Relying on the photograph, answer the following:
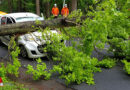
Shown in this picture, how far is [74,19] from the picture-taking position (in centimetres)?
638

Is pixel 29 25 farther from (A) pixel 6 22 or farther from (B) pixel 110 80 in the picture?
(A) pixel 6 22

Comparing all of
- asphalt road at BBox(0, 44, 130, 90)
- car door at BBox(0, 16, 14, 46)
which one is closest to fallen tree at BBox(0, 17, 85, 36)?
asphalt road at BBox(0, 44, 130, 90)

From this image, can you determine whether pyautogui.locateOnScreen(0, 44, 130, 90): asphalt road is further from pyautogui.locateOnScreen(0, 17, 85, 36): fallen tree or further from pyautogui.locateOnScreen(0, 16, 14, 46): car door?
pyautogui.locateOnScreen(0, 16, 14, 46): car door

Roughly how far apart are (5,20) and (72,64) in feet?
18.5

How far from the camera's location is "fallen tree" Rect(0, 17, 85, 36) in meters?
5.91

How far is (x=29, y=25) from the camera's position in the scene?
6164 mm

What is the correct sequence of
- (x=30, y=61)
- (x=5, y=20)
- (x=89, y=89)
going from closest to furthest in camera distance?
(x=89, y=89)
(x=30, y=61)
(x=5, y=20)

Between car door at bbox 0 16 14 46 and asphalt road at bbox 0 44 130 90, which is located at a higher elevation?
car door at bbox 0 16 14 46

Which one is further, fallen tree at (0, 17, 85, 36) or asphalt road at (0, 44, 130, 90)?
fallen tree at (0, 17, 85, 36)

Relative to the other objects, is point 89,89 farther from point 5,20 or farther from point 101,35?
point 5,20

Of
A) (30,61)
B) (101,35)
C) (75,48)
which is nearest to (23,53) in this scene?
(30,61)

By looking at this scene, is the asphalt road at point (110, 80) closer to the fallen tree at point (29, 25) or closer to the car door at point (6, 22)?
the fallen tree at point (29, 25)

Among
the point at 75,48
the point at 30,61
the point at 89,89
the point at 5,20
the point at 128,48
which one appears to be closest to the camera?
the point at 89,89

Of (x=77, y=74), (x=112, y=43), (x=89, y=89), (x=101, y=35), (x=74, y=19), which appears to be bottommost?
(x=89, y=89)
